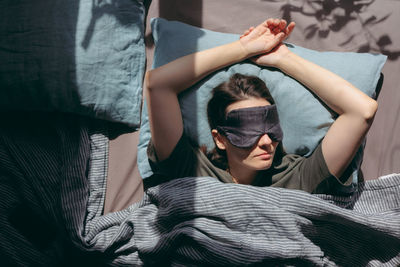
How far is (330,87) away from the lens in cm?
123

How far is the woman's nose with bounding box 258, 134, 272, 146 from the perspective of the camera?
1.14 metres

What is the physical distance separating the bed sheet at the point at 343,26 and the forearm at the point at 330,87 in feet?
0.63

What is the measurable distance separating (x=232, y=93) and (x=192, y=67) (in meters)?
0.19

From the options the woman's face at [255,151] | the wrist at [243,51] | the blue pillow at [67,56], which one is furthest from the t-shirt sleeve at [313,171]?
the blue pillow at [67,56]

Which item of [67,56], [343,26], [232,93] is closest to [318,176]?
[232,93]

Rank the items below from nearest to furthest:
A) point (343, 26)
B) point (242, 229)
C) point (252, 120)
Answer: point (252, 120), point (242, 229), point (343, 26)

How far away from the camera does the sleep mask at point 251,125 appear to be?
44.7 inches

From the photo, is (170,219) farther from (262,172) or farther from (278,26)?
(278,26)

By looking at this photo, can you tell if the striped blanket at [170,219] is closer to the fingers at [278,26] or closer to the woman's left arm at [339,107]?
the woman's left arm at [339,107]

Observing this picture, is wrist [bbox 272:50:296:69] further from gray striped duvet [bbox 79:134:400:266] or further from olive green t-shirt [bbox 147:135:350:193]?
gray striped duvet [bbox 79:134:400:266]

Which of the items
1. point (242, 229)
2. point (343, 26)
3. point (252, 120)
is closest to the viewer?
point (252, 120)

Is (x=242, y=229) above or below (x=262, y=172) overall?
below

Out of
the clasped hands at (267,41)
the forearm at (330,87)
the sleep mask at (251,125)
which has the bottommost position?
the sleep mask at (251,125)

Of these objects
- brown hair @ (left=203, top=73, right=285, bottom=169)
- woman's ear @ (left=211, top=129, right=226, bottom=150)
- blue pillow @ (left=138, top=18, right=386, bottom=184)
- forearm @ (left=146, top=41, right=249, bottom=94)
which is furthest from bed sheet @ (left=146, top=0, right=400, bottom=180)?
woman's ear @ (left=211, top=129, right=226, bottom=150)
